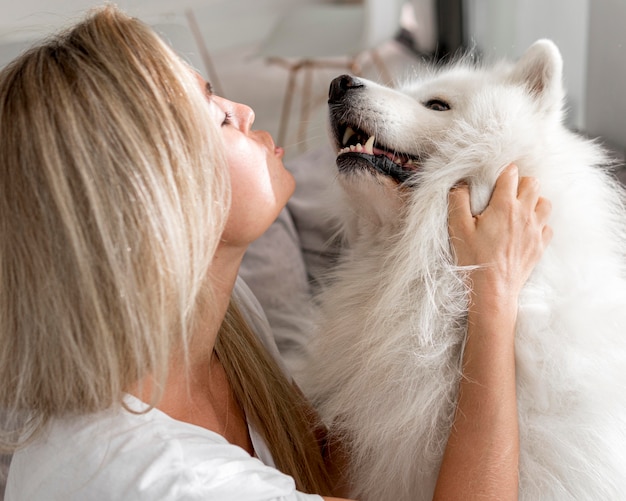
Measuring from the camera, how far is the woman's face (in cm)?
107

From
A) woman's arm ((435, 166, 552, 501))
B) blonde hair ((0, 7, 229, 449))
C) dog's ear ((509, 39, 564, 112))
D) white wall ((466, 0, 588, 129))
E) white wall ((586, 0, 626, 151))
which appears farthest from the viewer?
white wall ((466, 0, 588, 129))

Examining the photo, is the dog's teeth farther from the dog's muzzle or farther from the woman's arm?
the woman's arm

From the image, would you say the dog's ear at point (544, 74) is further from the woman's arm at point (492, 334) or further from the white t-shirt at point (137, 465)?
the white t-shirt at point (137, 465)

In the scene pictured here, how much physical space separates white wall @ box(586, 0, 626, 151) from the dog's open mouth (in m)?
0.76

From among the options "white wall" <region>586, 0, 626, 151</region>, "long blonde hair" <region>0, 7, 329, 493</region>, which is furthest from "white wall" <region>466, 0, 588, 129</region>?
"long blonde hair" <region>0, 7, 329, 493</region>

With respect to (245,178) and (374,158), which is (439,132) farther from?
(245,178)

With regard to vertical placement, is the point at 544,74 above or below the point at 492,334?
above

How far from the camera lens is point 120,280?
897mm

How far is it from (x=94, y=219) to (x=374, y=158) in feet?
1.75

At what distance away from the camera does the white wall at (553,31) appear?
8.32ft

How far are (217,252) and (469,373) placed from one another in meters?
0.43

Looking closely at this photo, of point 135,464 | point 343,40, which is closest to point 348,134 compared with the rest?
point 135,464

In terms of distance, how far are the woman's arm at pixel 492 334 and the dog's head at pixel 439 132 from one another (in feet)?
0.19

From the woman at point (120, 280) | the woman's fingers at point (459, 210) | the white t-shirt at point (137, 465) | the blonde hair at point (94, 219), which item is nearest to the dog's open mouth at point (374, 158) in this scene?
the woman's fingers at point (459, 210)
